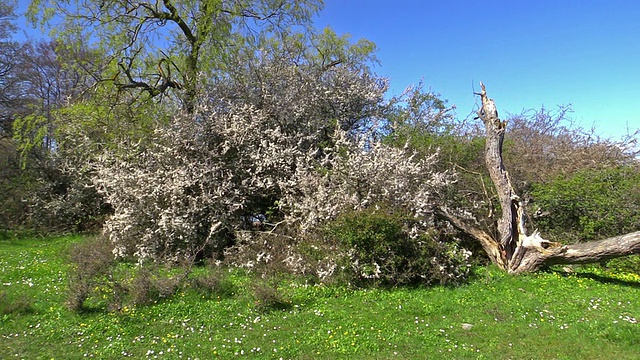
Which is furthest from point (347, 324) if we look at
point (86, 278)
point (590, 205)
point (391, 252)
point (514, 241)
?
point (590, 205)

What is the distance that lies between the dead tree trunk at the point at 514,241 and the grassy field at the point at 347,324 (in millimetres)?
518

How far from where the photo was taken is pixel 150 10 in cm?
1135

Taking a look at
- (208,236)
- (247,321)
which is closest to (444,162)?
(208,236)

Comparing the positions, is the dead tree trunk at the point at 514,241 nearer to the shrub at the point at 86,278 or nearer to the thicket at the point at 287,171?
the thicket at the point at 287,171

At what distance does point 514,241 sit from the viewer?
7918 mm

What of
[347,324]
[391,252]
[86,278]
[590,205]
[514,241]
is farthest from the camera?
[590,205]

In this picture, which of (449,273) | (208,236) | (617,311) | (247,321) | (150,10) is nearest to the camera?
(247,321)

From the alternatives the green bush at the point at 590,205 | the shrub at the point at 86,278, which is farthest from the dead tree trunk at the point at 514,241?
the shrub at the point at 86,278

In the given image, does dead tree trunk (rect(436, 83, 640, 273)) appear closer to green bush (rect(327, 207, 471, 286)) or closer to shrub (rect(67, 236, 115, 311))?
green bush (rect(327, 207, 471, 286))

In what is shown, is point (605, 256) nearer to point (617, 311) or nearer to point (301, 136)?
point (617, 311)

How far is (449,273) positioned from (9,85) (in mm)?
20791

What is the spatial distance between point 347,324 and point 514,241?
447 centimetres

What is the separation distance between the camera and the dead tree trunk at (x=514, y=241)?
Answer: 7016 mm

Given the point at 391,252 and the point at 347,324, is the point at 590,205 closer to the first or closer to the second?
the point at 391,252
